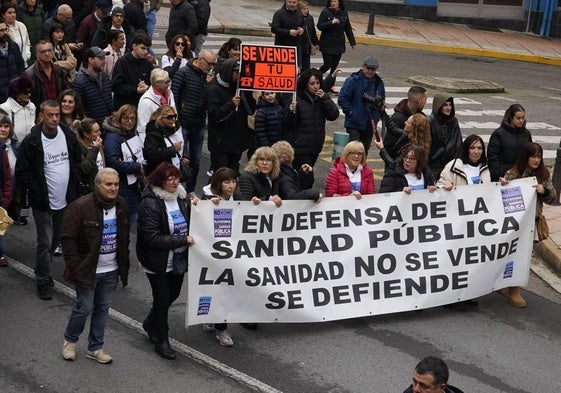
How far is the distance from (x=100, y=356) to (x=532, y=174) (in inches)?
181

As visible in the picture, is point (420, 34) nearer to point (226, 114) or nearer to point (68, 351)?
point (226, 114)

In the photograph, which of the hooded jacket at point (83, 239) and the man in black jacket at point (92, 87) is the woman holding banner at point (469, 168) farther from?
the man in black jacket at point (92, 87)

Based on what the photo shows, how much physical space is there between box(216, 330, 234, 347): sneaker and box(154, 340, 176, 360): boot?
0.51 meters

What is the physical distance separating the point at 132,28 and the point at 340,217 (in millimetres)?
8059

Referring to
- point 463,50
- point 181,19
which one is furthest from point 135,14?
point 463,50

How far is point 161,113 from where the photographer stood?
11188mm

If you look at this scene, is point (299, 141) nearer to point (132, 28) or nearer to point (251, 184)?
point (251, 184)

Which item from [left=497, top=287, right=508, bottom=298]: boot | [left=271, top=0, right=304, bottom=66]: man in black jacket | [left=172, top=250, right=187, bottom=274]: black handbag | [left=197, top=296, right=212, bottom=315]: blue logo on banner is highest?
[left=271, top=0, right=304, bottom=66]: man in black jacket

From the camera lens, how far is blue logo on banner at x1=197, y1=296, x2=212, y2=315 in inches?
372

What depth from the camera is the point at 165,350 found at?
29.8 ft

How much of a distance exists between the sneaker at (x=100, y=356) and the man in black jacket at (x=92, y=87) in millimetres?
4382

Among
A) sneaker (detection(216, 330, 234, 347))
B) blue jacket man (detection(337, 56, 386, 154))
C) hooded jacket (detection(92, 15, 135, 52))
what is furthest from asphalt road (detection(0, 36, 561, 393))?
hooded jacket (detection(92, 15, 135, 52))

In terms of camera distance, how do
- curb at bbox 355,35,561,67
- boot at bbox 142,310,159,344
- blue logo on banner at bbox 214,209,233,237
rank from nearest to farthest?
1. boot at bbox 142,310,159,344
2. blue logo on banner at bbox 214,209,233,237
3. curb at bbox 355,35,561,67

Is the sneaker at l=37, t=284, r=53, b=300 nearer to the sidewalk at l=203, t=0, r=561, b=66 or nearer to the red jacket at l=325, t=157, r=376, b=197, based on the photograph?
the red jacket at l=325, t=157, r=376, b=197
